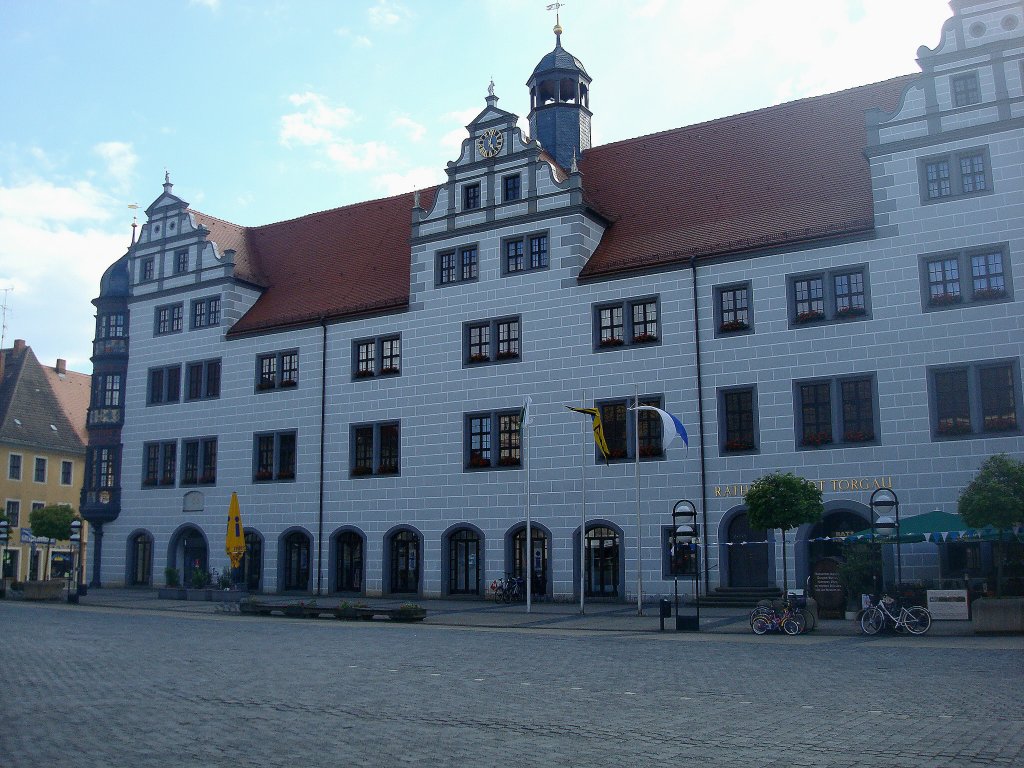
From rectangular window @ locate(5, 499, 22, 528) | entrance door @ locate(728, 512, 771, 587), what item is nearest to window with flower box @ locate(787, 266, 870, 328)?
entrance door @ locate(728, 512, 771, 587)

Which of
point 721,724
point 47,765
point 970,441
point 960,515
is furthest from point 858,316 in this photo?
point 47,765

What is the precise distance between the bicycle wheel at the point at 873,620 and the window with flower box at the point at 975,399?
9.11 meters

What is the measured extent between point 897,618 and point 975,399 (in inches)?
386

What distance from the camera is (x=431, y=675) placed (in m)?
16.6

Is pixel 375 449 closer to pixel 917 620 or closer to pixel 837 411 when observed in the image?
pixel 837 411

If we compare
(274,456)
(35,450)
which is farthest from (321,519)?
(35,450)

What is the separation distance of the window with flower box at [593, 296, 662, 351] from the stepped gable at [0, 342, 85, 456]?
48221 mm

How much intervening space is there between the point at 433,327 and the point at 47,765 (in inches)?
1323

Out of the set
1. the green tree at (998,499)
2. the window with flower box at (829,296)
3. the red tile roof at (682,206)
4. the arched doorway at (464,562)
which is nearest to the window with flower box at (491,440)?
the arched doorway at (464,562)

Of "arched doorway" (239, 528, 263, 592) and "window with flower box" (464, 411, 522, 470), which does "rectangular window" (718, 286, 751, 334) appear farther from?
"arched doorway" (239, 528, 263, 592)

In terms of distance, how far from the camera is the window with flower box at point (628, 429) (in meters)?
36.7

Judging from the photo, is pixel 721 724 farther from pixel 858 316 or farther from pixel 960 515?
pixel 858 316

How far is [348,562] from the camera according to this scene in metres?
44.1

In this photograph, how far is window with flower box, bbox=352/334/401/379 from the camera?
A: 1719 inches
